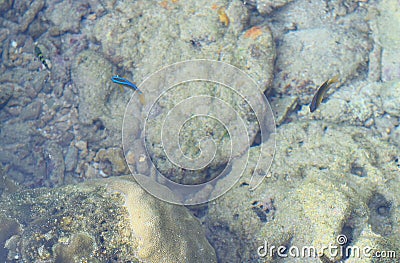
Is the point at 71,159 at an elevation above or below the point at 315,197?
below

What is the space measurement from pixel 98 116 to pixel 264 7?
11.0ft

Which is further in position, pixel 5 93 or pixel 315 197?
pixel 5 93

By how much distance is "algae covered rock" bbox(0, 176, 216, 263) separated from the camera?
3340mm

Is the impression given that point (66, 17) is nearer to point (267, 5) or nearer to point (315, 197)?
point (267, 5)


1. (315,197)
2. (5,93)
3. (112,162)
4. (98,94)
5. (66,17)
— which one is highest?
(66,17)

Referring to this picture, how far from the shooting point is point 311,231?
3.52 meters

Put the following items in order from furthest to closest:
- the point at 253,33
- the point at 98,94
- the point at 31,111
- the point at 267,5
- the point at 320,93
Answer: the point at 31,111
the point at 267,5
the point at 98,94
the point at 253,33
the point at 320,93

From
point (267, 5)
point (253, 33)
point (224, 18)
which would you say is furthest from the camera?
point (267, 5)

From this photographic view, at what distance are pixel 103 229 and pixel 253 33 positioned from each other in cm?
340

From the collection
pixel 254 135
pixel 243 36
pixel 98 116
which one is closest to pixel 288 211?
pixel 254 135

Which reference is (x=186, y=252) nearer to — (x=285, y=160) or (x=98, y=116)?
(x=285, y=160)

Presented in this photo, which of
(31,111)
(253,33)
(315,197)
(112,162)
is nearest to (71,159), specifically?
(112,162)

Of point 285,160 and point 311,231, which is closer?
point 311,231

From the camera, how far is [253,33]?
15.8 feet
